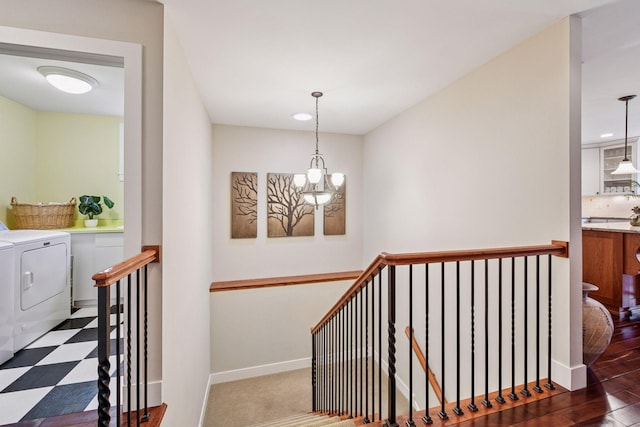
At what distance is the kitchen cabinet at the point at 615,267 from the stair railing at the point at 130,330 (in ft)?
13.6

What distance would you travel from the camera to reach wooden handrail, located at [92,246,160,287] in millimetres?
997

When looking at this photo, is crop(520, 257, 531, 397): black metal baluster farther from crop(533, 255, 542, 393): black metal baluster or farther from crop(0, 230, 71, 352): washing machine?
crop(0, 230, 71, 352): washing machine

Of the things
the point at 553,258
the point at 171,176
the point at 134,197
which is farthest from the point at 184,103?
the point at 553,258

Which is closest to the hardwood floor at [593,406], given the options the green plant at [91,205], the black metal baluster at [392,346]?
the black metal baluster at [392,346]

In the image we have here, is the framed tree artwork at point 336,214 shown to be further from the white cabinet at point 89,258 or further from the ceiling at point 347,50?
the white cabinet at point 89,258

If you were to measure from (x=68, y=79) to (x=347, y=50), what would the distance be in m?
1.91

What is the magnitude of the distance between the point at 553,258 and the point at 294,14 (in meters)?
2.18

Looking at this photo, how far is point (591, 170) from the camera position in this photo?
18.4 ft

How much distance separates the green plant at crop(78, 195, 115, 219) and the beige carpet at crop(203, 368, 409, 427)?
2467 mm

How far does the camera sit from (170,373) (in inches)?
68.4

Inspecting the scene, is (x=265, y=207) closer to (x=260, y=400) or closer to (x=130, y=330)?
(x=260, y=400)

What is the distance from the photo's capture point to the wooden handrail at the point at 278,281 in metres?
3.74

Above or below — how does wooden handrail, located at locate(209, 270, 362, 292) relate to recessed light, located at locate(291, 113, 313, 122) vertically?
below

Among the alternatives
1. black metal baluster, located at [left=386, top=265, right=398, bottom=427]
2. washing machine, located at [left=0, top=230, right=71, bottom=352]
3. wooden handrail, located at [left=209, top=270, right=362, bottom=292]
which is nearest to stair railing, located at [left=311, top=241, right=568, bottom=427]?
black metal baluster, located at [left=386, top=265, right=398, bottom=427]
